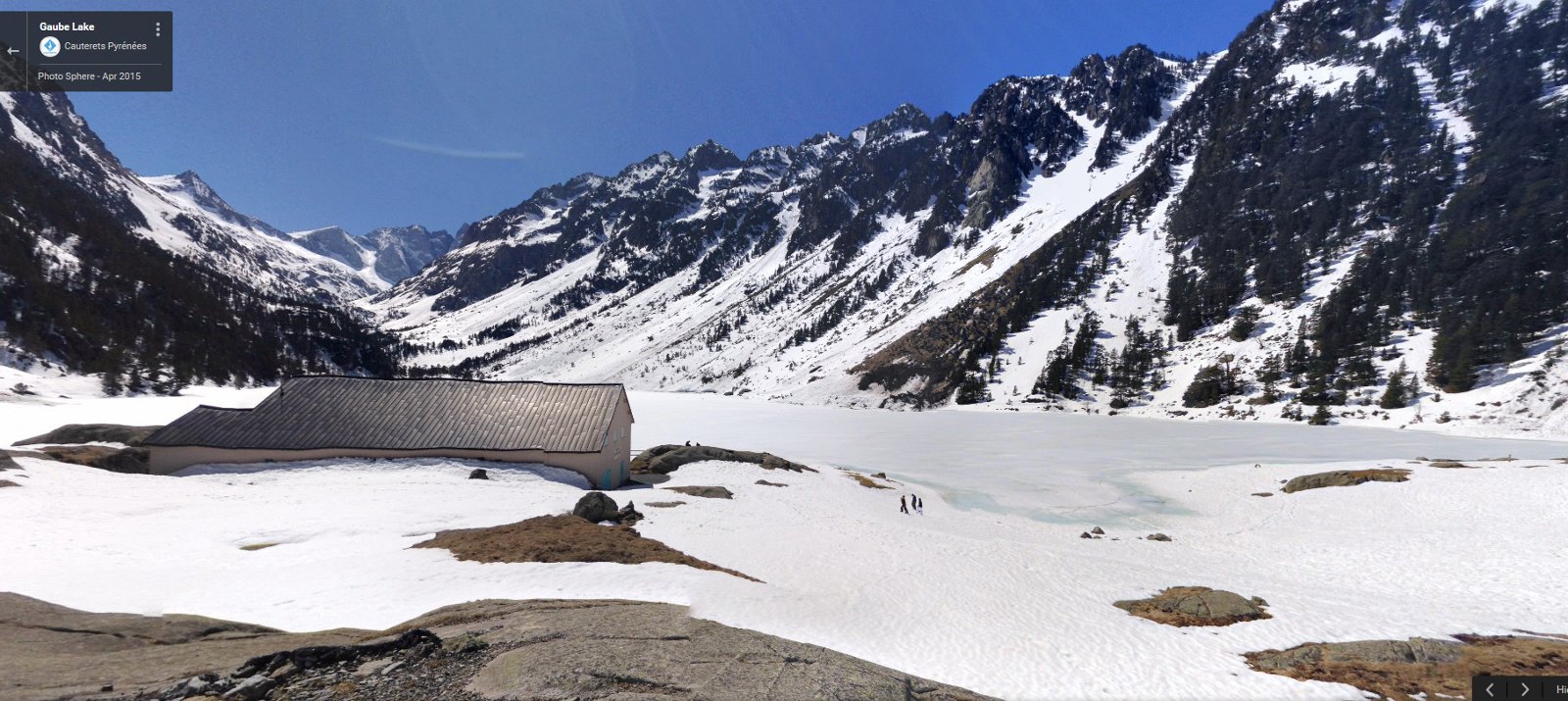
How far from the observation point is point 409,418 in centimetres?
3291

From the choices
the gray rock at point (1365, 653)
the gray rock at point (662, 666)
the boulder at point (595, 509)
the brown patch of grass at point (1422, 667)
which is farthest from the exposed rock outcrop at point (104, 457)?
the brown patch of grass at point (1422, 667)

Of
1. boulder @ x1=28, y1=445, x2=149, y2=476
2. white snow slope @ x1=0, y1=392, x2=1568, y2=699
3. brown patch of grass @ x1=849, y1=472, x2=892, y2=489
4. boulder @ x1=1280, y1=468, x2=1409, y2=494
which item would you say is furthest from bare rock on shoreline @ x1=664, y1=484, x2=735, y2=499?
boulder @ x1=1280, y1=468, x2=1409, y2=494

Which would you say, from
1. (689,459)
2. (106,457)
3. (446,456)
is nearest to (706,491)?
(689,459)

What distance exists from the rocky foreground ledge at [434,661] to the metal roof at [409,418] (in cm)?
2138

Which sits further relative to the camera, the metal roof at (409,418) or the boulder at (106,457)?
the metal roof at (409,418)

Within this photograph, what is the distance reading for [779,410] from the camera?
366 feet

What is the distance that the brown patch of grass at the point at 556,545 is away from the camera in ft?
53.7

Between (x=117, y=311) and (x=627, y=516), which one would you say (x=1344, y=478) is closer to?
(x=627, y=516)

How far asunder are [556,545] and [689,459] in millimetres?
24555

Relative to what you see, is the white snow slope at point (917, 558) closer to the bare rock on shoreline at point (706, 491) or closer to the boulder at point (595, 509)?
the bare rock on shoreline at point (706, 491)

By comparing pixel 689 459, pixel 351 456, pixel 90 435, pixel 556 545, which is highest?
pixel 90 435

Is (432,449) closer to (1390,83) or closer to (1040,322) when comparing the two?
(1040,322)

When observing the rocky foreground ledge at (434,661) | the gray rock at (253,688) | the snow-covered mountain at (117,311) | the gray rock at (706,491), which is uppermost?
the snow-covered mountain at (117,311)

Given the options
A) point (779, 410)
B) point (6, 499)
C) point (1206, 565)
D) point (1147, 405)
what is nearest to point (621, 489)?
point (6, 499)
